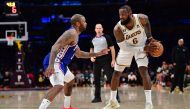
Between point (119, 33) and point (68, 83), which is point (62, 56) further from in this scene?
point (119, 33)

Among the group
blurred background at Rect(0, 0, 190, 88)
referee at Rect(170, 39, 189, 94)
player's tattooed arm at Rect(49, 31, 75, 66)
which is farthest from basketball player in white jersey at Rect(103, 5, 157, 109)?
blurred background at Rect(0, 0, 190, 88)

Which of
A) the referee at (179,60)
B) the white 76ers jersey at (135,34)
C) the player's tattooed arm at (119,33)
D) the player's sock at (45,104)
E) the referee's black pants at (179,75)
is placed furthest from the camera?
the referee's black pants at (179,75)

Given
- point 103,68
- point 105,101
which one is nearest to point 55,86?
point 103,68

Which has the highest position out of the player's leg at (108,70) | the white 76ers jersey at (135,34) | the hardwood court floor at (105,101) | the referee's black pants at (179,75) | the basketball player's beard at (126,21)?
the basketball player's beard at (126,21)

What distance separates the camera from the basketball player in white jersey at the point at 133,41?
7.16m

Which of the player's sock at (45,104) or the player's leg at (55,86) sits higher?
the player's leg at (55,86)

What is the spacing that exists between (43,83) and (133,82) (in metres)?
4.56

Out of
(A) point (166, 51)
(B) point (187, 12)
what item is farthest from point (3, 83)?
(B) point (187, 12)

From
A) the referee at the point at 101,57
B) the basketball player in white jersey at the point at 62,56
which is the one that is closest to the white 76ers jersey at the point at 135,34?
the basketball player in white jersey at the point at 62,56

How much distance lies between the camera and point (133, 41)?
732 centimetres

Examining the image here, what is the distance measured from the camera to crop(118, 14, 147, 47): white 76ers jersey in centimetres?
723

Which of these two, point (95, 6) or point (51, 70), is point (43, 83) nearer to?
point (95, 6)

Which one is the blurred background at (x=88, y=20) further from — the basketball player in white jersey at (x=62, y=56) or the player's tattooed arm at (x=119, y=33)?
the basketball player in white jersey at (x=62, y=56)

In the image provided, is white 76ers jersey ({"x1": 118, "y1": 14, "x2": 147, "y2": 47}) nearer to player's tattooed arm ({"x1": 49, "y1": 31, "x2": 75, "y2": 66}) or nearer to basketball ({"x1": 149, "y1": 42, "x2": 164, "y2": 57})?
basketball ({"x1": 149, "y1": 42, "x2": 164, "y2": 57})
